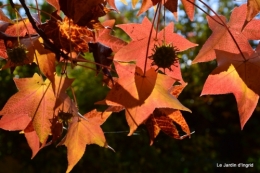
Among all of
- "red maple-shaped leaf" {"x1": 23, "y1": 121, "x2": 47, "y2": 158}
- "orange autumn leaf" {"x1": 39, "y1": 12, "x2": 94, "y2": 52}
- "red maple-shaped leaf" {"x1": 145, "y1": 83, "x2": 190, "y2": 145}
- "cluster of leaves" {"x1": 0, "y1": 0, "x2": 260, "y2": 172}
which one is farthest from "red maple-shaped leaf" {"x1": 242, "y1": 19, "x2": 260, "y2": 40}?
"red maple-shaped leaf" {"x1": 23, "y1": 121, "x2": 47, "y2": 158}

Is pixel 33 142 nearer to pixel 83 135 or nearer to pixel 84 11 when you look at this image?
pixel 83 135

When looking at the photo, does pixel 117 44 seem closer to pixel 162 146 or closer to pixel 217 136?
pixel 162 146

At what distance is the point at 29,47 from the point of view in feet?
2.04

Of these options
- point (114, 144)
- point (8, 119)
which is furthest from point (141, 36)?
point (114, 144)

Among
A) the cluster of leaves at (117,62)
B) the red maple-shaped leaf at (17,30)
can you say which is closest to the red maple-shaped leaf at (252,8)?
the cluster of leaves at (117,62)

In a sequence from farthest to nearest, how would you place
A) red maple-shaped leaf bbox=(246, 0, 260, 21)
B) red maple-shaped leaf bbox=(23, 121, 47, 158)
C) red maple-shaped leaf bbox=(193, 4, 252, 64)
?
red maple-shaped leaf bbox=(23, 121, 47, 158) → red maple-shaped leaf bbox=(193, 4, 252, 64) → red maple-shaped leaf bbox=(246, 0, 260, 21)

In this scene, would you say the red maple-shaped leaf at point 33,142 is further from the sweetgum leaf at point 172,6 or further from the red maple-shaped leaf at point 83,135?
the sweetgum leaf at point 172,6

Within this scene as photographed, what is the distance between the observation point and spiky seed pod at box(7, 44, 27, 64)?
2.03 ft

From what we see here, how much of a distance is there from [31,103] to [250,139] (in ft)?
9.83

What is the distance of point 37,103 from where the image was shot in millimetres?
724

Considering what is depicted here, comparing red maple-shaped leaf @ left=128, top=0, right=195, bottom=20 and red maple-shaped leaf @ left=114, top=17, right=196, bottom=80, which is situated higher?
red maple-shaped leaf @ left=128, top=0, right=195, bottom=20

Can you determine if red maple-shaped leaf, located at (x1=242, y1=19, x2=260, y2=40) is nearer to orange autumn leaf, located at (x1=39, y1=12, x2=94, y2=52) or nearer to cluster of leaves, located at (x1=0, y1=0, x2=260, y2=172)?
cluster of leaves, located at (x1=0, y1=0, x2=260, y2=172)

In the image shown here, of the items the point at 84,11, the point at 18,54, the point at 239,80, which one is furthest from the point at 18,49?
the point at 239,80

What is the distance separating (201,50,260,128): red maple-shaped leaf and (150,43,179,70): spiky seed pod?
0.06 m
